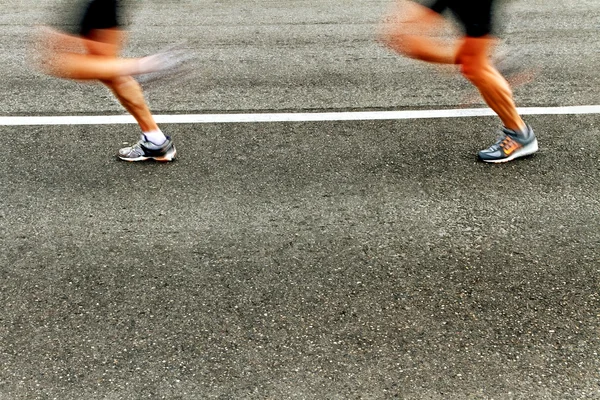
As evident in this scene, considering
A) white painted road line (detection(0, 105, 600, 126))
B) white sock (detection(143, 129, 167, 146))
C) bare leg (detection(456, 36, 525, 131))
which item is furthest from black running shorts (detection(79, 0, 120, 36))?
bare leg (detection(456, 36, 525, 131))

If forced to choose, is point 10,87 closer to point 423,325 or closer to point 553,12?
point 423,325

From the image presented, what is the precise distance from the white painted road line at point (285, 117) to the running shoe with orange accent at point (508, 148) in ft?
2.60

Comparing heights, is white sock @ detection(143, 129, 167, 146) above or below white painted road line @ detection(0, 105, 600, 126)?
above

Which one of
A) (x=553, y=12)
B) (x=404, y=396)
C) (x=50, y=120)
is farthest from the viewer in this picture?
(x=553, y=12)

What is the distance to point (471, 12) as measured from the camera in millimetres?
4906

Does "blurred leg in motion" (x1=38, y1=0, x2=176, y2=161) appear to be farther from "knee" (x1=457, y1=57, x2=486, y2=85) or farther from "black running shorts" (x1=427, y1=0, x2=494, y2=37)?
"knee" (x1=457, y1=57, x2=486, y2=85)

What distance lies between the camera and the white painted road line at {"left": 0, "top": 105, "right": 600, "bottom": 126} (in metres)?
6.10

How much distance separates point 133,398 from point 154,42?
17.8 ft

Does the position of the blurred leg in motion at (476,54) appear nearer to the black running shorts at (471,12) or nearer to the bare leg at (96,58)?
the black running shorts at (471,12)

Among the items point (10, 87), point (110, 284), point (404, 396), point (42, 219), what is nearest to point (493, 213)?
point (404, 396)

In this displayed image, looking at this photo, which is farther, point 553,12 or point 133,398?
point 553,12

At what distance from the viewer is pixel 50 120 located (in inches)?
242

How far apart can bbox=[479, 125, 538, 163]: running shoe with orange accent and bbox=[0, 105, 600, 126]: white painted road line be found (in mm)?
793

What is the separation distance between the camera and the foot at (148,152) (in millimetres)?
5379
